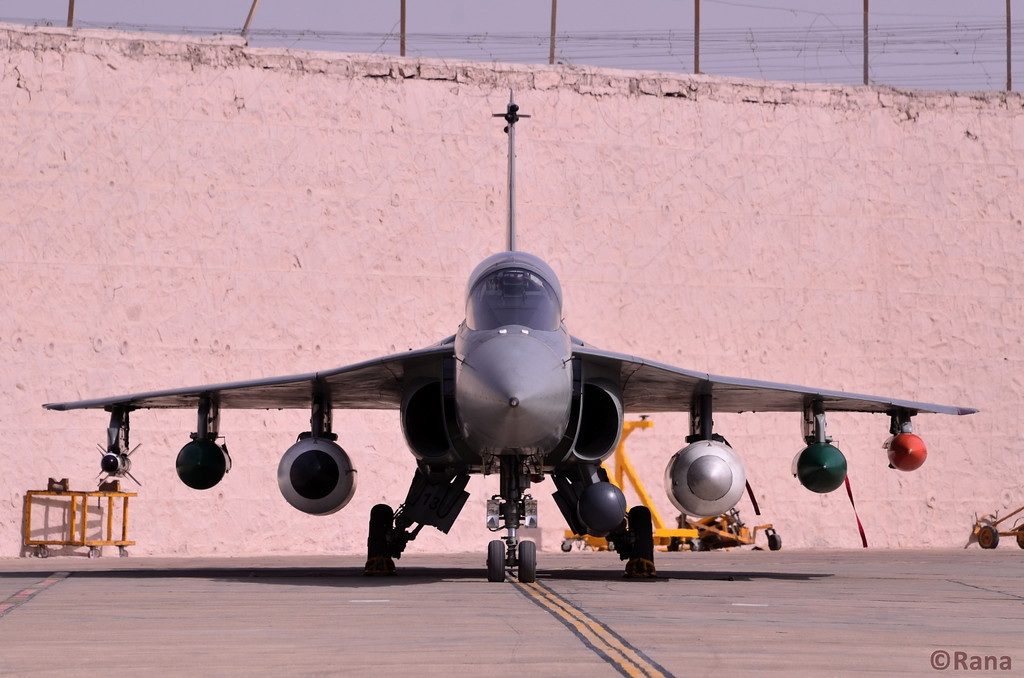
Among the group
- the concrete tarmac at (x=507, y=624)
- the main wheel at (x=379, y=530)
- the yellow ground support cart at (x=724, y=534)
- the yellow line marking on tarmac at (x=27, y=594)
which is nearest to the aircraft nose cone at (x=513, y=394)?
the concrete tarmac at (x=507, y=624)

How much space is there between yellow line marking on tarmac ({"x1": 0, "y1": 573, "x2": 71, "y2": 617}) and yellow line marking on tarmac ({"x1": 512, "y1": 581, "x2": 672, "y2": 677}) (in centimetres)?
388

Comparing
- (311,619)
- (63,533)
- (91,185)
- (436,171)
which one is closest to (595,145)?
(436,171)

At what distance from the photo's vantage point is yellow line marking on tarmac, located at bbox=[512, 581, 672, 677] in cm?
607

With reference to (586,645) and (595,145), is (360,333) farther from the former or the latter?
(586,645)

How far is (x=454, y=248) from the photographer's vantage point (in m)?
24.6

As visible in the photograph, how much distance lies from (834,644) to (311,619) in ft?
11.3

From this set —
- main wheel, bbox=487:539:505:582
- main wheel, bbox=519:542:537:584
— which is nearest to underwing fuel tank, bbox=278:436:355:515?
main wheel, bbox=487:539:505:582

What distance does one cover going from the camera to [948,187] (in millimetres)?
27062

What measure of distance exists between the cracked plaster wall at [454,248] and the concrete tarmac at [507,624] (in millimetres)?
7791

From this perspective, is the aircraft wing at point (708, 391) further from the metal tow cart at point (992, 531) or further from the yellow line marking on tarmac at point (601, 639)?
the metal tow cart at point (992, 531)

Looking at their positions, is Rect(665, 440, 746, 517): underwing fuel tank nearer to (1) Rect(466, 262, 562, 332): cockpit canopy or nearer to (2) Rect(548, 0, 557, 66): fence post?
(1) Rect(466, 262, 562, 332): cockpit canopy

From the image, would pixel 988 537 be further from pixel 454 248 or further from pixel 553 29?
pixel 553 29

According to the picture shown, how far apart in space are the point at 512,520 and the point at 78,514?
12030 mm

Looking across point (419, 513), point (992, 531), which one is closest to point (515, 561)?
point (419, 513)
